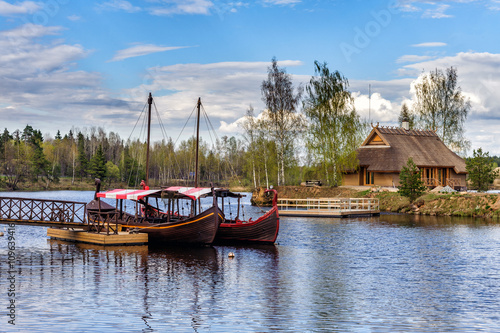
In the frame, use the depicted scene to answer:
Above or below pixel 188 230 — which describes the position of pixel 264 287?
below

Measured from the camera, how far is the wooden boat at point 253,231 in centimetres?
3559

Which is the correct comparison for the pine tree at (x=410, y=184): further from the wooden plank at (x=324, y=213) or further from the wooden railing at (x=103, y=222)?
the wooden railing at (x=103, y=222)

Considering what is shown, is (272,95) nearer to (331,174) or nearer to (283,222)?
(331,174)

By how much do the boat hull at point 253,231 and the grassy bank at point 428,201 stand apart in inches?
1195

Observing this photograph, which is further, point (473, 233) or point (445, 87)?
point (445, 87)

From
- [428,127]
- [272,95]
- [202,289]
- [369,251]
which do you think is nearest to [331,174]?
[272,95]

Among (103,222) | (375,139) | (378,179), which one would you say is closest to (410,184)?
(378,179)

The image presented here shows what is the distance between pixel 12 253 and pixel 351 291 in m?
20.1

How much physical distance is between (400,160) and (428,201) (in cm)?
1160

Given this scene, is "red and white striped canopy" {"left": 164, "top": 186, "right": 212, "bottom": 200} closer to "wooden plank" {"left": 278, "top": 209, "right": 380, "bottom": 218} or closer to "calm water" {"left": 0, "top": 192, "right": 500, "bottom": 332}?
"calm water" {"left": 0, "top": 192, "right": 500, "bottom": 332}

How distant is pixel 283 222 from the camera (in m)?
51.2

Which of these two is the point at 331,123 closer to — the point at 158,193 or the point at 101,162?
the point at 158,193

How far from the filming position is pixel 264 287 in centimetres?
2209

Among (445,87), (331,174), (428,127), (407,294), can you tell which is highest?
(445,87)
